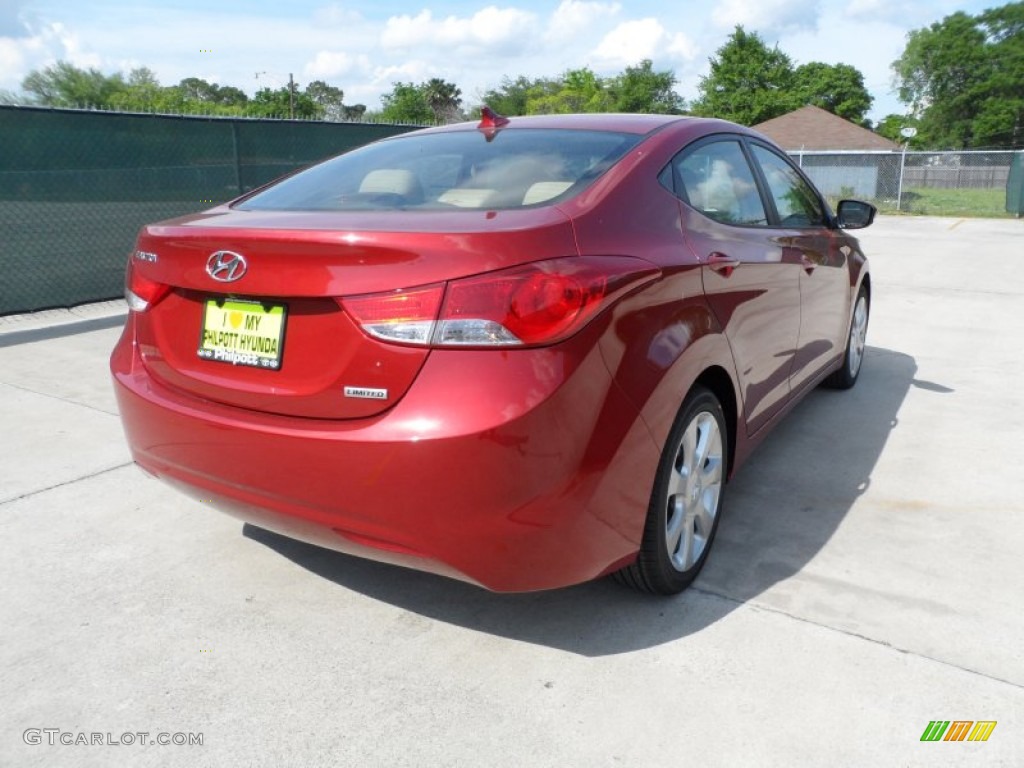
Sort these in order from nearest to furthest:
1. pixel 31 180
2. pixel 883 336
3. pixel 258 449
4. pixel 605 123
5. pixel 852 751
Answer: pixel 852 751, pixel 258 449, pixel 605 123, pixel 883 336, pixel 31 180

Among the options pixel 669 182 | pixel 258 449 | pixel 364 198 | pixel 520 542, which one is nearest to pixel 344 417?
pixel 258 449

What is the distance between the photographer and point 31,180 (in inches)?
297

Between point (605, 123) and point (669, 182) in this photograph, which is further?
point (605, 123)

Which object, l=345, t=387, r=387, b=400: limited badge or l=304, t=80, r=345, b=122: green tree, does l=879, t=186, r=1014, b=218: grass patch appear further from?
l=304, t=80, r=345, b=122: green tree

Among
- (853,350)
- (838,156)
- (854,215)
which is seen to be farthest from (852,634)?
(838,156)

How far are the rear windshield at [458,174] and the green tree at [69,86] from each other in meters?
57.2

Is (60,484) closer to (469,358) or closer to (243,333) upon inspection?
(243,333)

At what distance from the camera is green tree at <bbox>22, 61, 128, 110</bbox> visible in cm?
5466

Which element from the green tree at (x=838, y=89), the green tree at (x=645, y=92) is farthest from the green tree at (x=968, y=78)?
the green tree at (x=645, y=92)

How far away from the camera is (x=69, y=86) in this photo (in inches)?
2275

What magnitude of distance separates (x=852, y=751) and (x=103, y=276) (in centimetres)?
779

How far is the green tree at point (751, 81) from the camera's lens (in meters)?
57.3

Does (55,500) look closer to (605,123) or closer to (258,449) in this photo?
(258,449)

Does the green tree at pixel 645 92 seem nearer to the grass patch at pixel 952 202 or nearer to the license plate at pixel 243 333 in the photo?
the grass patch at pixel 952 202
